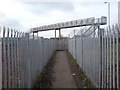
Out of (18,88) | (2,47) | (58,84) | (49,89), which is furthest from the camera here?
(58,84)

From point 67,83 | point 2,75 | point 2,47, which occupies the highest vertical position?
point 2,47

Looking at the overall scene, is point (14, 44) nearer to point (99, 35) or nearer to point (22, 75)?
point (22, 75)

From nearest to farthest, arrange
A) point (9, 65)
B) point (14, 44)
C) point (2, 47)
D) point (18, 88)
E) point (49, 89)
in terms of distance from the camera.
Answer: point (2, 47) → point (9, 65) → point (14, 44) → point (18, 88) → point (49, 89)

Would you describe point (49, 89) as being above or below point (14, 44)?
below

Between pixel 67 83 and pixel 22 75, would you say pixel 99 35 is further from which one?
pixel 67 83

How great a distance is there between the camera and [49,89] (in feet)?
30.9

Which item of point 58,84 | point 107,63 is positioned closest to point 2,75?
point 107,63

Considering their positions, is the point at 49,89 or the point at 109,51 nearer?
the point at 109,51

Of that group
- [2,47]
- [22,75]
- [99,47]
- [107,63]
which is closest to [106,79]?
[107,63]

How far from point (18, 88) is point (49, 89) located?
3369 millimetres

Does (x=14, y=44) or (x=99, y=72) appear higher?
(x=14, y=44)

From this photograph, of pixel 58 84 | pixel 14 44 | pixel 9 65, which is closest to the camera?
pixel 9 65

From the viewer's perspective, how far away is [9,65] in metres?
5.27

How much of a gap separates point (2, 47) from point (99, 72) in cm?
352
